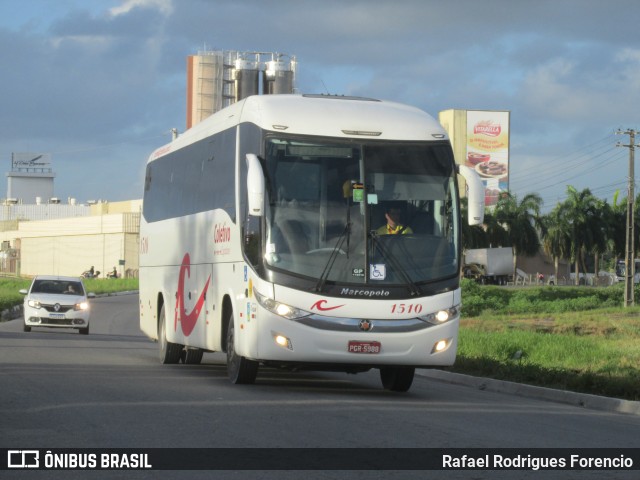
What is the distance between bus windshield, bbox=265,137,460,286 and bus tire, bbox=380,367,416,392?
6.50ft

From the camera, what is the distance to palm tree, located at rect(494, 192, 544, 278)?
398 ft

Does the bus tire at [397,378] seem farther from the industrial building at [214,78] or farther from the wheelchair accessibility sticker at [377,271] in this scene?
the industrial building at [214,78]

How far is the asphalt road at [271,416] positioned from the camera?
34.1 ft

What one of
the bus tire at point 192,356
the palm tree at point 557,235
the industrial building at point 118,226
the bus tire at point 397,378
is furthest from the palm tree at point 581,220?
the bus tire at point 397,378

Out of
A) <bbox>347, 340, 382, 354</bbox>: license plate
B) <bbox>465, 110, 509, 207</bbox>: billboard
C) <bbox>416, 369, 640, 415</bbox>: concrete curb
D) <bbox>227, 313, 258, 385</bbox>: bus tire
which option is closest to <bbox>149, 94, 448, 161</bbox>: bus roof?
<bbox>347, 340, 382, 354</bbox>: license plate

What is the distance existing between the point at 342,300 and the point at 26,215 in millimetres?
187304

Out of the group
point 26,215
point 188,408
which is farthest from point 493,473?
point 26,215

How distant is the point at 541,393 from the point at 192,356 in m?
7.45

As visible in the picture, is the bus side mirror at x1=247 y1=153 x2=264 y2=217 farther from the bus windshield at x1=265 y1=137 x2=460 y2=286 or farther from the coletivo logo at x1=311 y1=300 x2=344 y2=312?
the coletivo logo at x1=311 y1=300 x2=344 y2=312

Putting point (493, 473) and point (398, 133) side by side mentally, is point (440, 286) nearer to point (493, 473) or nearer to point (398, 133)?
point (398, 133)

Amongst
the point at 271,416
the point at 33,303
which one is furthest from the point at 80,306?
the point at 271,416

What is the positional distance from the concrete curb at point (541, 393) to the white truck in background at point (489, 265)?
92.9 m

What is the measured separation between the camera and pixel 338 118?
54.1 ft

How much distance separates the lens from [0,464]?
9.27m
